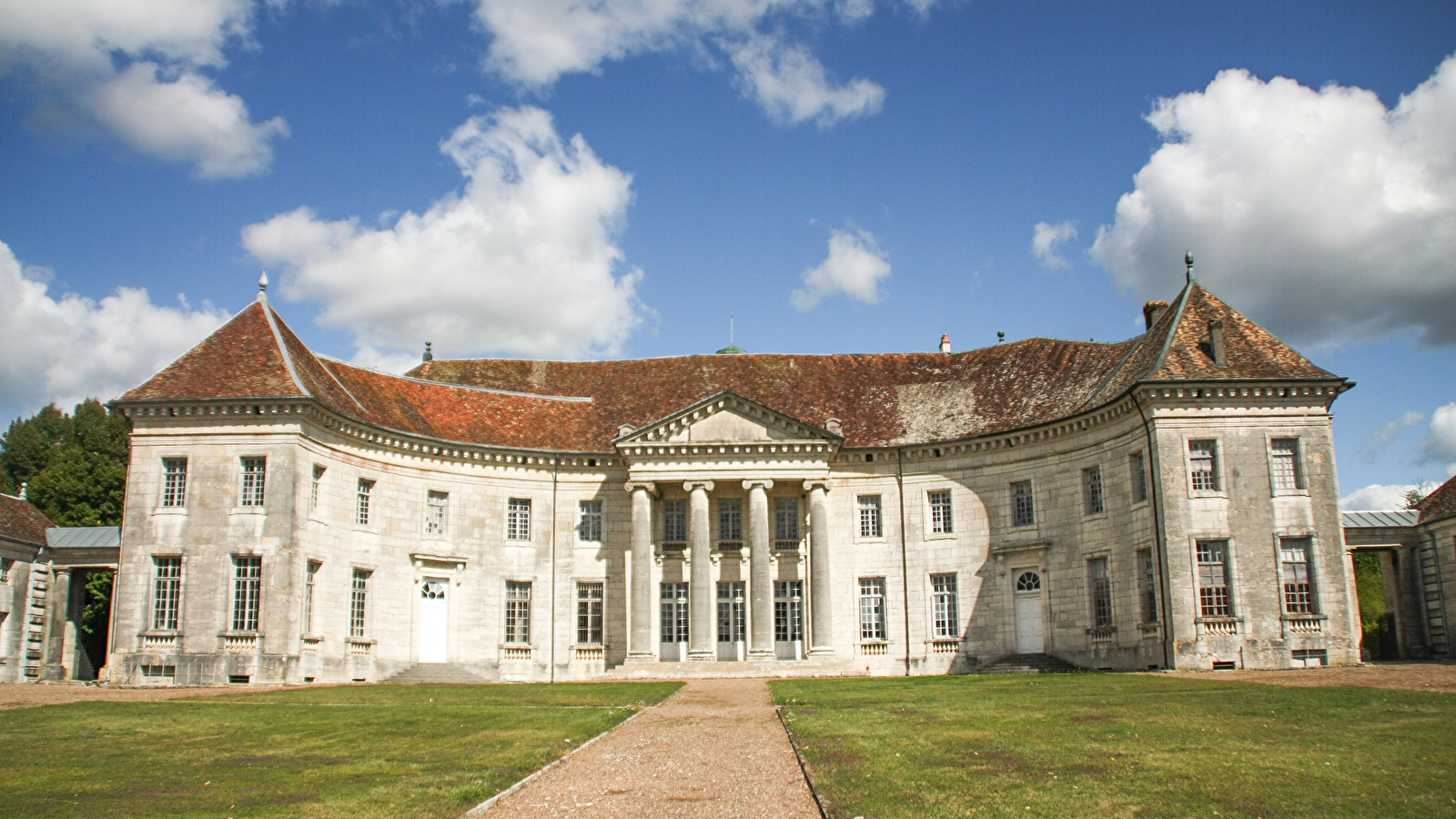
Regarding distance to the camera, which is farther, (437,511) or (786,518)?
(786,518)

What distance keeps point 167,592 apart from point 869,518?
2073cm

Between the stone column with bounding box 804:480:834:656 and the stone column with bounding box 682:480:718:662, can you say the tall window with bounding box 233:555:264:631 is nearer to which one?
the stone column with bounding box 682:480:718:662

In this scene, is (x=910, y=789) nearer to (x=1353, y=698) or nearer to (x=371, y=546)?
(x=1353, y=698)

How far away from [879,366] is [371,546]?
61.9 feet

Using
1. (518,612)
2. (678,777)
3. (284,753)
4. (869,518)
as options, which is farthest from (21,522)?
(678,777)

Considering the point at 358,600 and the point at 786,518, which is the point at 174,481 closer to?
the point at 358,600

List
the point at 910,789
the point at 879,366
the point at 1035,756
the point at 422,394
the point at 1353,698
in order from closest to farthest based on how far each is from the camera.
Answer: the point at 910,789, the point at 1035,756, the point at 1353,698, the point at 422,394, the point at 879,366

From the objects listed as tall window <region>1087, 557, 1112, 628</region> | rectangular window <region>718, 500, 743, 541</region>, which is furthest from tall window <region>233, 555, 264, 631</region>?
tall window <region>1087, 557, 1112, 628</region>

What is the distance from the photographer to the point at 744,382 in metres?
39.7

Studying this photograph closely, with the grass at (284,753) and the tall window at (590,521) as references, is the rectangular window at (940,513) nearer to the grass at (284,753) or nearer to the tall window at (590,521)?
the tall window at (590,521)

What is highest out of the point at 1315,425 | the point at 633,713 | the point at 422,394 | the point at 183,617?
the point at 422,394

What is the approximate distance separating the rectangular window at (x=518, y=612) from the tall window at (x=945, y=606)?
505 inches

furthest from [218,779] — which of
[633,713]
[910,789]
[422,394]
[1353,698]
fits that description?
[422,394]

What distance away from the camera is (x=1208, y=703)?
57.6ft
